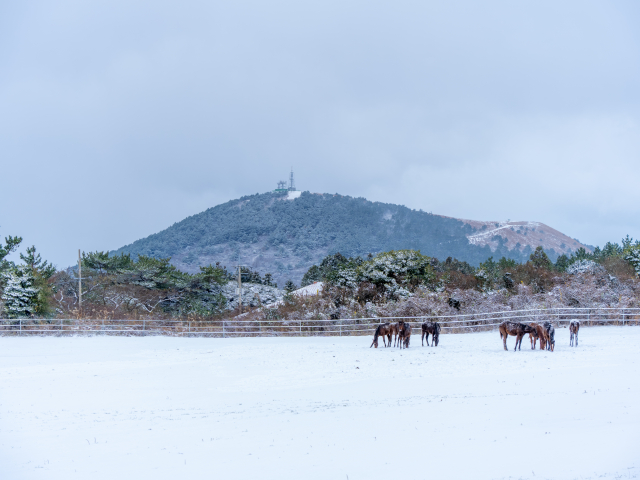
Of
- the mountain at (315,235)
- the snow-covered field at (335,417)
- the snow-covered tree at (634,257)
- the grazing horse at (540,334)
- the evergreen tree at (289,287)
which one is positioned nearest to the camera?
the snow-covered field at (335,417)

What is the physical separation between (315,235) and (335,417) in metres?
142

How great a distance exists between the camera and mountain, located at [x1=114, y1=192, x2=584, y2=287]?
142 m

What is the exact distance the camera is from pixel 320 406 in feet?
34.3

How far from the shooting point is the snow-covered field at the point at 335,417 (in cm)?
703

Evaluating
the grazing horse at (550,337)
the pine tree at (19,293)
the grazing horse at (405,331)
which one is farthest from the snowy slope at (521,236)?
the grazing horse at (550,337)

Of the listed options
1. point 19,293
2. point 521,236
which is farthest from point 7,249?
point 521,236

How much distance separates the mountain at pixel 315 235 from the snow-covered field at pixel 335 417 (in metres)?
112

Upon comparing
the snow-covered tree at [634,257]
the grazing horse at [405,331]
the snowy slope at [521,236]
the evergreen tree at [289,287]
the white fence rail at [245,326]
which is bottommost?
the white fence rail at [245,326]

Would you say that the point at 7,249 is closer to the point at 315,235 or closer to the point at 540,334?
the point at 540,334

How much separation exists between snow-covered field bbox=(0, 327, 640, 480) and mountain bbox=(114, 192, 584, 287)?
11210cm

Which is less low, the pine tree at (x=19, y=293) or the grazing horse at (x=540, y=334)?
the pine tree at (x=19, y=293)

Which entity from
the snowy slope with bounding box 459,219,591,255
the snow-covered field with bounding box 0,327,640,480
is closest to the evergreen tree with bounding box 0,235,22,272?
the snow-covered field with bounding box 0,327,640,480

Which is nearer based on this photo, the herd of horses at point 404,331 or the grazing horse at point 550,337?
the grazing horse at point 550,337

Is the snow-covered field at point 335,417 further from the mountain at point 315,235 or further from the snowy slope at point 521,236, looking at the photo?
the snowy slope at point 521,236
